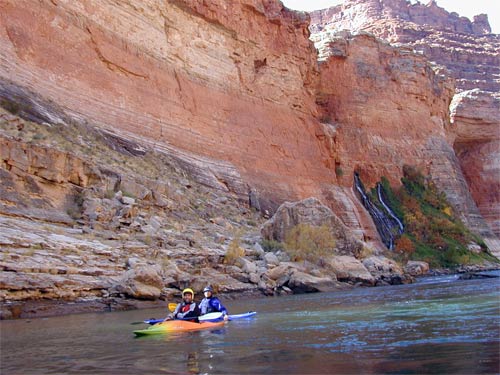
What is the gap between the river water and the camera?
6336 millimetres

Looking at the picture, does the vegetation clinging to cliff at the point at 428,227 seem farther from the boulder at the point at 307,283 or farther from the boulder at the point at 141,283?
the boulder at the point at 141,283

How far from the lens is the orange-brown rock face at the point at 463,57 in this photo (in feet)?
193

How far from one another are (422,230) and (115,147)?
78.6ft

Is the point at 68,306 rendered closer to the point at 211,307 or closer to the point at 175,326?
the point at 211,307

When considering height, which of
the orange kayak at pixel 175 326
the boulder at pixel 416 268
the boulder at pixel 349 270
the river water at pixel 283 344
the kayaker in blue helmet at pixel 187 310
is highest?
the boulder at pixel 416 268

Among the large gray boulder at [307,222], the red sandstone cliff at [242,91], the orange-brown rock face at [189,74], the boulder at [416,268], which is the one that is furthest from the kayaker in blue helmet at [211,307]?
the boulder at [416,268]

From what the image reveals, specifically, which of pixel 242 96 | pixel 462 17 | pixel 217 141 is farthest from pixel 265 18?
pixel 462 17

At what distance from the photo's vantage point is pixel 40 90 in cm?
2166

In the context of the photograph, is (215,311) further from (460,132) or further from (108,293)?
(460,132)

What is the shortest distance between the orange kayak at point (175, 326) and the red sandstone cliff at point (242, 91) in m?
11.9

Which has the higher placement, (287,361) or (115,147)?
(115,147)

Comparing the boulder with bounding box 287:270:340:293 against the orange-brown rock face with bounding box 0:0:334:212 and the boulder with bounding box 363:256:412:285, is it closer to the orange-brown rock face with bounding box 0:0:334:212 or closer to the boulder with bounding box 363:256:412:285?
the boulder with bounding box 363:256:412:285

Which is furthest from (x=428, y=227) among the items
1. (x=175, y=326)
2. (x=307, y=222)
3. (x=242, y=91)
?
(x=175, y=326)

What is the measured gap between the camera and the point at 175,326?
10453 mm
